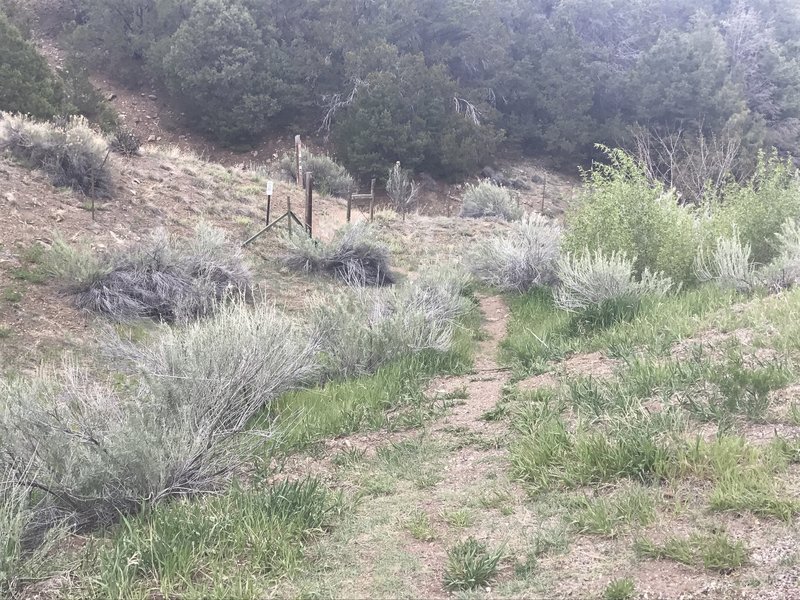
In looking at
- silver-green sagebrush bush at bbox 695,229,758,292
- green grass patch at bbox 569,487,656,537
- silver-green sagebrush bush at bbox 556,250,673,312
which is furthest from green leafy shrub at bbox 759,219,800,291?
green grass patch at bbox 569,487,656,537

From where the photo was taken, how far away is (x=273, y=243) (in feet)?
39.7

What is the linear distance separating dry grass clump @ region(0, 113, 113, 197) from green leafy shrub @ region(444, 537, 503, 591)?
413 inches

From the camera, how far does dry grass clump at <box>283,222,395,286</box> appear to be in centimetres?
1098

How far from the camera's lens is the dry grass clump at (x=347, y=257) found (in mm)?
10977

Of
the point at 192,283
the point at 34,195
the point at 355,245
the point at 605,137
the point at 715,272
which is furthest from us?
the point at 605,137

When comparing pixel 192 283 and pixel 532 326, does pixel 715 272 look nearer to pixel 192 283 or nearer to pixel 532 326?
pixel 532 326

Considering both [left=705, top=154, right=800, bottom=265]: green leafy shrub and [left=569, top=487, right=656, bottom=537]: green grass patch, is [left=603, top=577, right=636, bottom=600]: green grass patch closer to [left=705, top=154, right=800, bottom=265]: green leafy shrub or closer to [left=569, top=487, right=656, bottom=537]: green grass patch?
[left=569, top=487, right=656, bottom=537]: green grass patch

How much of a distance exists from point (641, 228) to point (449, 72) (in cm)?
2890

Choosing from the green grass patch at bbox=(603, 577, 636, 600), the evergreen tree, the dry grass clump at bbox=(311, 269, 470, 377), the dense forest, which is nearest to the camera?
the green grass patch at bbox=(603, 577, 636, 600)

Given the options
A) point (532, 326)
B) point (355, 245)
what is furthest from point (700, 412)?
point (355, 245)

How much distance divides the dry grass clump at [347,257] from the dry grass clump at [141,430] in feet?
19.6

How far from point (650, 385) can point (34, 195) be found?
32.6 ft

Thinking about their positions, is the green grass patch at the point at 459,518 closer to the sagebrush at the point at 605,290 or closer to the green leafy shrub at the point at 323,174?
the sagebrush at the point at 605,290

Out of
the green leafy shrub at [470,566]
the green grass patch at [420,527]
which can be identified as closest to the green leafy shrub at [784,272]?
the green grass patch at [420,527]
